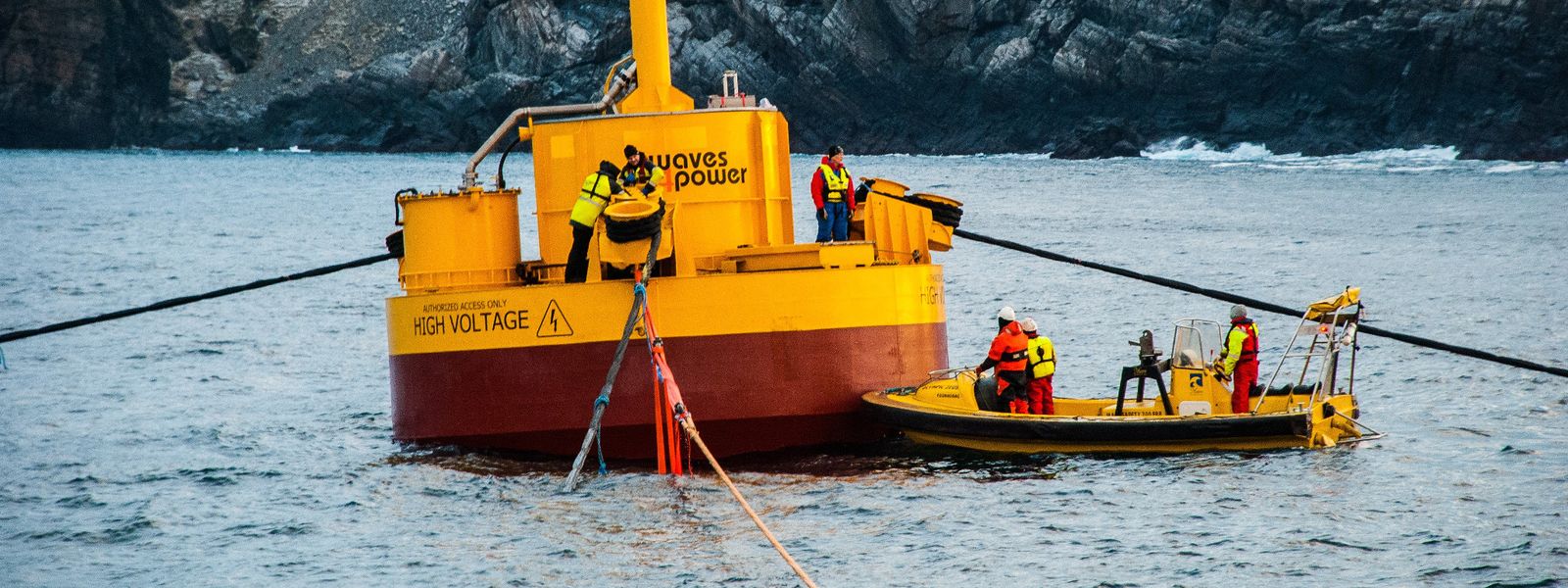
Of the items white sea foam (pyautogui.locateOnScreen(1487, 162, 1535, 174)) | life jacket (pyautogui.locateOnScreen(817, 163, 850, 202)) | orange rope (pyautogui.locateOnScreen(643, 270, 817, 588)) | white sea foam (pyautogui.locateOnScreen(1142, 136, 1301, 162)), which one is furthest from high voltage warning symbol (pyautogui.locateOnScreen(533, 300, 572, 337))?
white sea foam (pyautogui.locateOnScreen(1142, 136, 1301, 162))

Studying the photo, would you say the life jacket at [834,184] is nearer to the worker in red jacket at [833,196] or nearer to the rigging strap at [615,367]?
the worker in red jacket at [833,196]

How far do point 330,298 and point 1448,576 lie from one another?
3089 centimetres

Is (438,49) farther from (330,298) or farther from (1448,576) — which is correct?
(1448,576)

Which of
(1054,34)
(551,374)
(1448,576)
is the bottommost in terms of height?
(1448,576)

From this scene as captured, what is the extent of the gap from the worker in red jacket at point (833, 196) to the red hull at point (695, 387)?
1.99 meters

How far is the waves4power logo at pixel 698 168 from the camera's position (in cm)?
1673

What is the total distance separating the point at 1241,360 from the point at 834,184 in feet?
15.1

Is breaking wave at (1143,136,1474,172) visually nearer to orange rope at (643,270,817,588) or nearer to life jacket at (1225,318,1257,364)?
life jacket at (1225,318,1257,364)

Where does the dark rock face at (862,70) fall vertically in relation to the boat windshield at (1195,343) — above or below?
above

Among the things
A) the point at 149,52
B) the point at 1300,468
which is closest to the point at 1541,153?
the point at 1300,468

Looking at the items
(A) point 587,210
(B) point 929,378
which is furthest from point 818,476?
(A) point 587,210

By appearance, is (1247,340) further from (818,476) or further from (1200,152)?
(1200,152)

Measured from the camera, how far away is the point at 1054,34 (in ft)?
319

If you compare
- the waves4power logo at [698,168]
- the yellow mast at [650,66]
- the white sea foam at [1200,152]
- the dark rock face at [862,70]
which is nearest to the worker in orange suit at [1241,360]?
the waves4power logo at [698,168]
